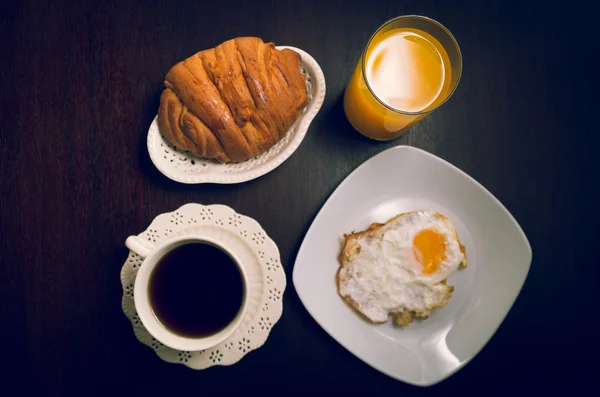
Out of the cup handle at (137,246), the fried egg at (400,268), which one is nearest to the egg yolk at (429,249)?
the fried egg at (400,268)

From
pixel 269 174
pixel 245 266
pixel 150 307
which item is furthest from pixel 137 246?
pixel 269 174

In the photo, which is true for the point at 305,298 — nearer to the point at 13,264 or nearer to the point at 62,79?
the point at 13,264

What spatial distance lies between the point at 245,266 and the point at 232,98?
16.2 inches

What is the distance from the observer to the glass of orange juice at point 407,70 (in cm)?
101

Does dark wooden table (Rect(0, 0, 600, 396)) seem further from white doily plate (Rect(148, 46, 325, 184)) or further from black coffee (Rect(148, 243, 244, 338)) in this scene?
black coffee (Rect(148, 243, 244, 338))

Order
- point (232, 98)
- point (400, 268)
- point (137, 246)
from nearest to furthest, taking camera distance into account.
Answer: point (137, 246)
point (232, 98)
point (400, 268)

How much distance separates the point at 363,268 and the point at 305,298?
174 mm

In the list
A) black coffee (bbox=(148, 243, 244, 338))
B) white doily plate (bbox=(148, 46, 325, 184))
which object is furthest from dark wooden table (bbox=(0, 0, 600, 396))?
black coffee (bbox=(148, 243, 244, 338))

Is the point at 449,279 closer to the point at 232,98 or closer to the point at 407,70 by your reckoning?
the point at 407,70

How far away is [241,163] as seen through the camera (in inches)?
44.3

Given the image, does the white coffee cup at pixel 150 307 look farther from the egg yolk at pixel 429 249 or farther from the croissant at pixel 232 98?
the egg yolk at pixel 429 249

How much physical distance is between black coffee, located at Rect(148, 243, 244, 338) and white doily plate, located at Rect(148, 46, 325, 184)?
0.20 metres

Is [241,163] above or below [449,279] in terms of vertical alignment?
above

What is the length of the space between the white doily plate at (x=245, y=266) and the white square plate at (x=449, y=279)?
76mm
